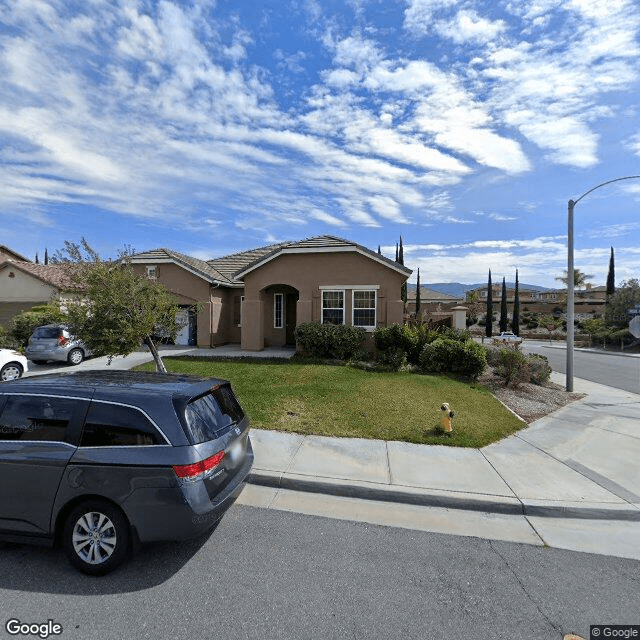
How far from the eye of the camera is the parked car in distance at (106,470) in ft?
10.0

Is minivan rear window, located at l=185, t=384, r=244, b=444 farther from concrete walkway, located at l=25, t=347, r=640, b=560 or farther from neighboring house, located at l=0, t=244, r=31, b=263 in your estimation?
neighboring house, located at l=0, t=244, r=31, b=263

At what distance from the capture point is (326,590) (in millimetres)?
2967

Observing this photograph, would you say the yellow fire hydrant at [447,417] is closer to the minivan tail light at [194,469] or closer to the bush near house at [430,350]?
the minivan tail light at [194,469]

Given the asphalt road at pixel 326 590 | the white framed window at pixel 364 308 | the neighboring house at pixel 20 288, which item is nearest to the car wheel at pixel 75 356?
the white framed window at pixel 364 308

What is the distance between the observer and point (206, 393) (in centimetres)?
378

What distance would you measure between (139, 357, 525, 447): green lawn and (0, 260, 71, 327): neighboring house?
16.5m

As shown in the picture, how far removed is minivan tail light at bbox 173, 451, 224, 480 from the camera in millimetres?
3082

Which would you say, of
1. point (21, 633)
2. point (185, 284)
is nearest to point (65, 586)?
point (21, 633)

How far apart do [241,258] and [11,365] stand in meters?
12.2

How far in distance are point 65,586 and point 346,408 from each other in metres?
5.60

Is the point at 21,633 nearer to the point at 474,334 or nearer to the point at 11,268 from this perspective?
the point at 11,268

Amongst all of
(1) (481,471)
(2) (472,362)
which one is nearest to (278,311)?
(2) (472,362)

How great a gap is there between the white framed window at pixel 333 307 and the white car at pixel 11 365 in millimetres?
10237

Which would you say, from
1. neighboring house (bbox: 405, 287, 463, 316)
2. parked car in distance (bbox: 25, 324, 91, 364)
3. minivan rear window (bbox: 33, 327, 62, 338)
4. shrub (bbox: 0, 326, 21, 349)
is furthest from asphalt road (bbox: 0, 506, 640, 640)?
neighboring house (bbox: 405, 287, 463, 316)
